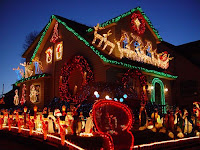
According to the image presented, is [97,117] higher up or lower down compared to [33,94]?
lower down

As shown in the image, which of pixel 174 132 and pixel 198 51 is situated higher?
pixel 198 51

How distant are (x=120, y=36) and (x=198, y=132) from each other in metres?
9.35

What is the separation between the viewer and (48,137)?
936cm

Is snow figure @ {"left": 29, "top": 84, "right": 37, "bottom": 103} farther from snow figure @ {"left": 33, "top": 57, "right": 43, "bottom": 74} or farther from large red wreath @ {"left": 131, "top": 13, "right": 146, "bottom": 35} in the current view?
large red wreath @ {"left": 131, "top": 13, "right": 146, "bottom": 35}

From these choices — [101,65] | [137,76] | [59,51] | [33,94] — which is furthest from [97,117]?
[33,94]

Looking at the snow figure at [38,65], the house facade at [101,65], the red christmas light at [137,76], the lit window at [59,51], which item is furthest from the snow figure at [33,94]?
the red christmas light at [137,76]

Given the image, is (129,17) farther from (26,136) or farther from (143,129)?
(26,136)

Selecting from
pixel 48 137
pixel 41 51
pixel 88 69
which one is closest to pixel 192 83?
pixel 88 69

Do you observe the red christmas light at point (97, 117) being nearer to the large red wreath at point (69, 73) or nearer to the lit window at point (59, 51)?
the large red wreath at point (69, 73)

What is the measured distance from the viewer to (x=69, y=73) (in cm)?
1822

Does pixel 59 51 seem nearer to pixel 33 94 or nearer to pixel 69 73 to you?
pixel 69 73

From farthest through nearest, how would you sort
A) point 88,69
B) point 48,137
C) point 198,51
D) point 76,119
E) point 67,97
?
1. point 198,51
2. point 67,97
3. point 88,69
4. point 76,119
5. point 48,137

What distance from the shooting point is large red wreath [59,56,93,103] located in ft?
53.8

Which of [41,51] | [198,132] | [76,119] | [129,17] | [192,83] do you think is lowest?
[198,132]
